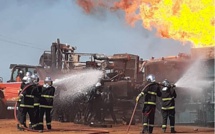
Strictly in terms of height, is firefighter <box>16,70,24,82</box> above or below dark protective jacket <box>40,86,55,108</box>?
above

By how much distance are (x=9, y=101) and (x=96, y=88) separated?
5.85 metres

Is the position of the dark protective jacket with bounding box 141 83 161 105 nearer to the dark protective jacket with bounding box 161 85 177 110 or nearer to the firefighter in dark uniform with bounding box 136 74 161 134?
the firefighter in dark uniform with bounding box 136 74 161 134

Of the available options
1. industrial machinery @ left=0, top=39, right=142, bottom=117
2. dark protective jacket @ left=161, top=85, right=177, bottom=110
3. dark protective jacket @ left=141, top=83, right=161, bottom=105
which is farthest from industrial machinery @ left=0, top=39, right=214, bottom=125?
dark protective jacket @ left=141, top=83, right=161, bottom=105

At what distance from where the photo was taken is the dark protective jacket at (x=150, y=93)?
43.0 ft

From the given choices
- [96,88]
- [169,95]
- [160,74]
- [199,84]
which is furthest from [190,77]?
[96,88]

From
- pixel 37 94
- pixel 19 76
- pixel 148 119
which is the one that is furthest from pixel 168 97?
pixel 19 76

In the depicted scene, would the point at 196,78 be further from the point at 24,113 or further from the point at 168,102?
the point at 24,113

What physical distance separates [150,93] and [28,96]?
4.45m

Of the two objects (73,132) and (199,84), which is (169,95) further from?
(73,132)

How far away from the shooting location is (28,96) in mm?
13594

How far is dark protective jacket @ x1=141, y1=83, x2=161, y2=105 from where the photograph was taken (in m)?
13.1

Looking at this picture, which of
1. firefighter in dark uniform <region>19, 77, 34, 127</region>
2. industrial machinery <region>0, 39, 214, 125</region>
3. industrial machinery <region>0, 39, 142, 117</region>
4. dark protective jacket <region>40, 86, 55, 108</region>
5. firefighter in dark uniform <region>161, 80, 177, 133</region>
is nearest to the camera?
firefighter in dark uniform <region>19, 77, 34, 127</region>

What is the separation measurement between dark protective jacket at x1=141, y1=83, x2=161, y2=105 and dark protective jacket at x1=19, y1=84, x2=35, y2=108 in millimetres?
4064

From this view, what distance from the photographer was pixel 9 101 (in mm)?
20125
